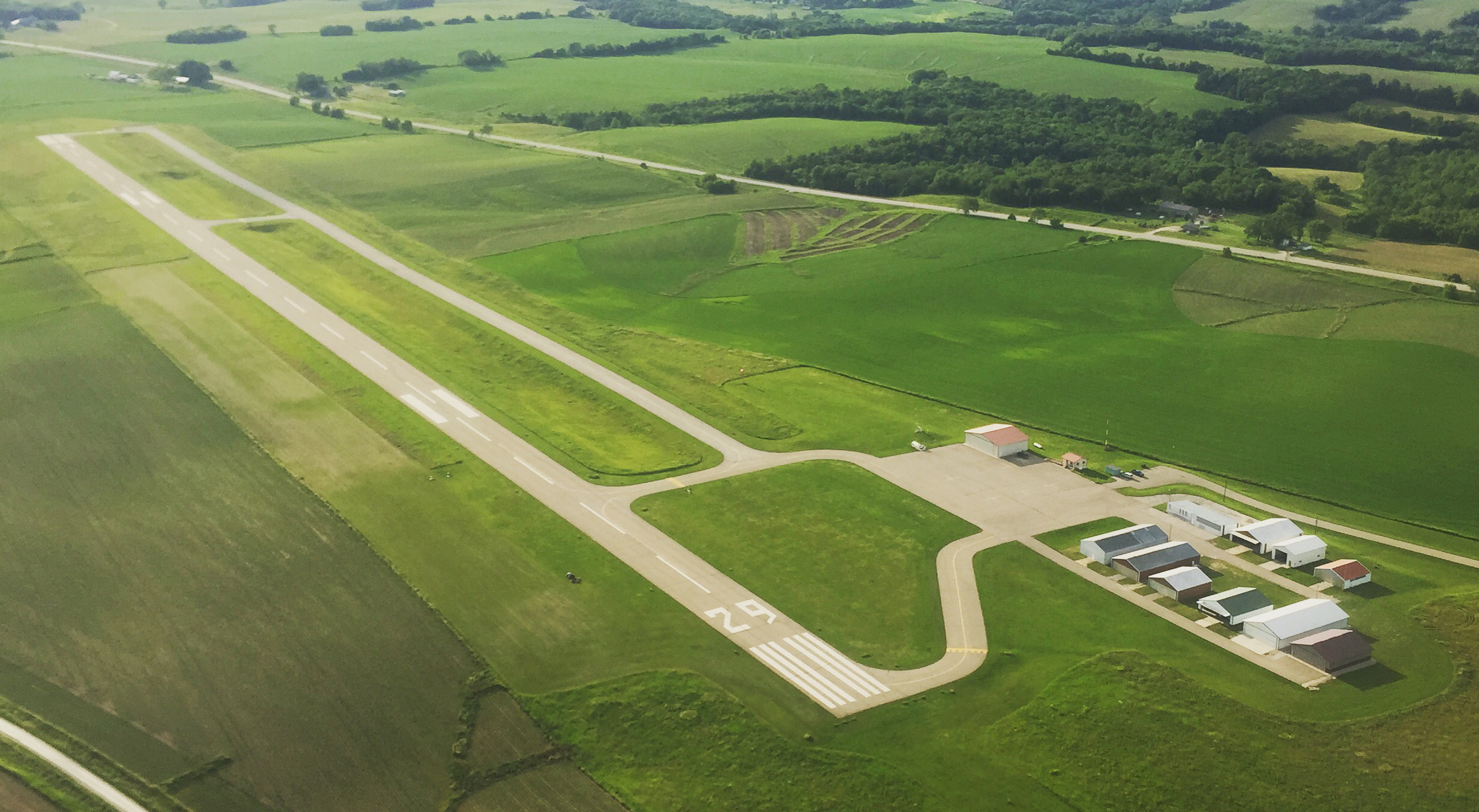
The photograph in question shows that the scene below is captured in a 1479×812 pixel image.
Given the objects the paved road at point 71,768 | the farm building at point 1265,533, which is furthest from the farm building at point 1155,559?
the paved road at point 71,768

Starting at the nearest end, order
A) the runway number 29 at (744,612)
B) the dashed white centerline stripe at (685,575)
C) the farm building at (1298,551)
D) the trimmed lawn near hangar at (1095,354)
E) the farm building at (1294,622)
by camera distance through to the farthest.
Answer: the farm building at (1294,622) → the runway number 29 at (744,612) → the dashed white centerline stripe at (685,575) → the farm building at (1298,551) → the trimmed lawn near hangar at (1095,354)

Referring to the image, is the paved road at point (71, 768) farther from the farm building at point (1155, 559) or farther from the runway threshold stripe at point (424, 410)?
the farm building at point (1155, 559)

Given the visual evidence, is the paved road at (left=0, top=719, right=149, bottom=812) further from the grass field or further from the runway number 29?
the grass field

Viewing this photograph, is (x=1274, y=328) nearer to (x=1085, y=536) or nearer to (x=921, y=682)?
(x=1085, y=536)

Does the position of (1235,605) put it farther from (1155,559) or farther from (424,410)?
(424,410)

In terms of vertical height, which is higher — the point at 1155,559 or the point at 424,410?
the point at 1155,559

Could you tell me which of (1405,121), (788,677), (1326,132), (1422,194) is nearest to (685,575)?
(788,677)
